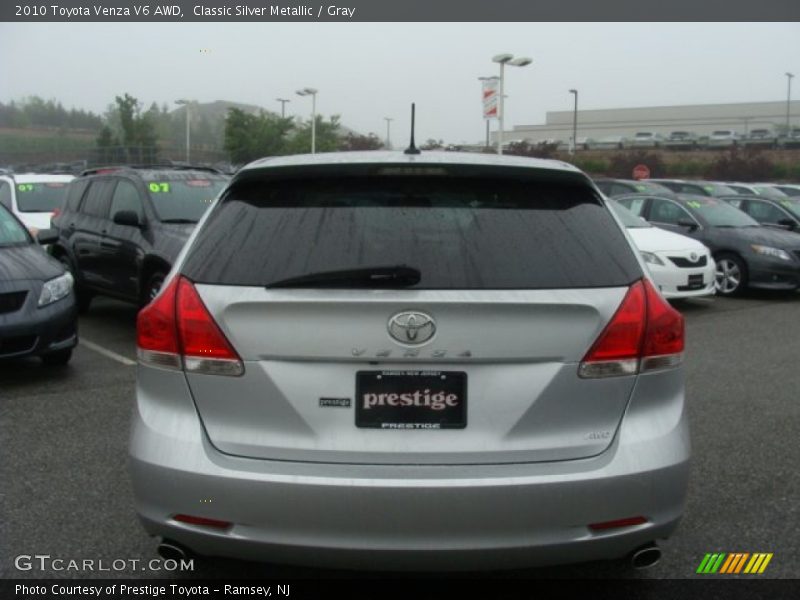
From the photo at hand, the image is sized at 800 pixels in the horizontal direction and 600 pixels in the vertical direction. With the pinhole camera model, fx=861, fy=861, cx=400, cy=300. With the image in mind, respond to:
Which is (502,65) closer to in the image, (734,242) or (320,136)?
(734,242)

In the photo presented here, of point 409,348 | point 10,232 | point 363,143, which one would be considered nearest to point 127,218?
point 10,232

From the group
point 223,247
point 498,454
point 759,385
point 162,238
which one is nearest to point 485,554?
point 498,454

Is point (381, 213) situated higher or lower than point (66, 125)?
lower

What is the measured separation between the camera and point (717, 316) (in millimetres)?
11570

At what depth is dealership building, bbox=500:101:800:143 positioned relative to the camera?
107438 millimetres

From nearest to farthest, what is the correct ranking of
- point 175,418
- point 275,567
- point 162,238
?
1. point 175,418
2. point 275,567
3. point 162,238

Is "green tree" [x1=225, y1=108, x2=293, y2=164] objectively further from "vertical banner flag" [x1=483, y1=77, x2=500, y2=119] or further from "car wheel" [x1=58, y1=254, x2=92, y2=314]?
"car wheel" [x1=58, y1=254, x2=92, y2=314]

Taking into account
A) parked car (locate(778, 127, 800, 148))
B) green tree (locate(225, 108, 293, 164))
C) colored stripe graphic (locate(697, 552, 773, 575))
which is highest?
parked car (locate(778, 127, 800, 148))

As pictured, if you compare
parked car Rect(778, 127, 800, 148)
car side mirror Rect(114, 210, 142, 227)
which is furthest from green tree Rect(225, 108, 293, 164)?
parked car Rect(778, 127, 800, 148)

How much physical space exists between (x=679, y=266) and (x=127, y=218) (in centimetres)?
→ 727

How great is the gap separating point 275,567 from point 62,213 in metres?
8.85

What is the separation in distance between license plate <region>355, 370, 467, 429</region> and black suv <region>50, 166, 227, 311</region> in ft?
19.8

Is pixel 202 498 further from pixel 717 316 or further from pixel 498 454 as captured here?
pixel 717 316

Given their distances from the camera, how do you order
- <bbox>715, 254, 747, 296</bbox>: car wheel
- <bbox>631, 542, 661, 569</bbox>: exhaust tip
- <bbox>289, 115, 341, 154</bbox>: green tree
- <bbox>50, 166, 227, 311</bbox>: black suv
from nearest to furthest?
<bbox>631, 542, 661, 569</bbox>: exhaust tip < <bbox>50, 166, 227, 311</bbox>: black suv < <bbox>715, 254, 747, 296</bbox>: car wheel < <bbox>289, 115, 341, 154</bbox>: green tree
